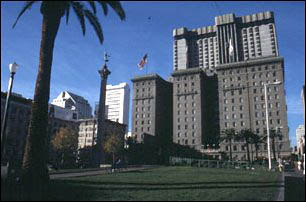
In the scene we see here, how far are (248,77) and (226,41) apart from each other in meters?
49.0

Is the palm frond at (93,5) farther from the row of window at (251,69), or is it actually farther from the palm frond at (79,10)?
the row of window at (251,69)

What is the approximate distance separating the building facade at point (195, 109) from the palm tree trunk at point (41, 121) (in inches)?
4069

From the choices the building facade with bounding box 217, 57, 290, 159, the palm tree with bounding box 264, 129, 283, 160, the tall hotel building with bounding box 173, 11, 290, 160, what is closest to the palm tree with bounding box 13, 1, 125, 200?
the palm tree with bounding box 264, 129, 283, 160

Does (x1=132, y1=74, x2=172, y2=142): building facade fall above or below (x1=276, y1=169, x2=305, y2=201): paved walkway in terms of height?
above

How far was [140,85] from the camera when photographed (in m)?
138

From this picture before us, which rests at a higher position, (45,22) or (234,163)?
(45,22)

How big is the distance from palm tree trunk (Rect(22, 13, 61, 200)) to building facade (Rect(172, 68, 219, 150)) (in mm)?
103348

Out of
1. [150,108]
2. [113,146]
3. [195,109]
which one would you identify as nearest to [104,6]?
[113,146]

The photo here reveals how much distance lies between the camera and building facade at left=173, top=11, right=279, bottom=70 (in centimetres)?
16000

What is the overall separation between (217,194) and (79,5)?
49.0ft

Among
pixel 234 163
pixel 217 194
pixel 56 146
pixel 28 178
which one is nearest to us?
pixel 217 194

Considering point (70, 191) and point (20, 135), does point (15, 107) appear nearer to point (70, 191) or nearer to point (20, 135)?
point (20, 135)

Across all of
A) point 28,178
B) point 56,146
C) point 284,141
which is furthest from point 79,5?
point 284,141

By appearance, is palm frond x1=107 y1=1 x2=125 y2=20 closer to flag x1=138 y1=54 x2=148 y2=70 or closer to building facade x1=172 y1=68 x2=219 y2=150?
flag x1=138 y1=54 x2=148 y2=70
